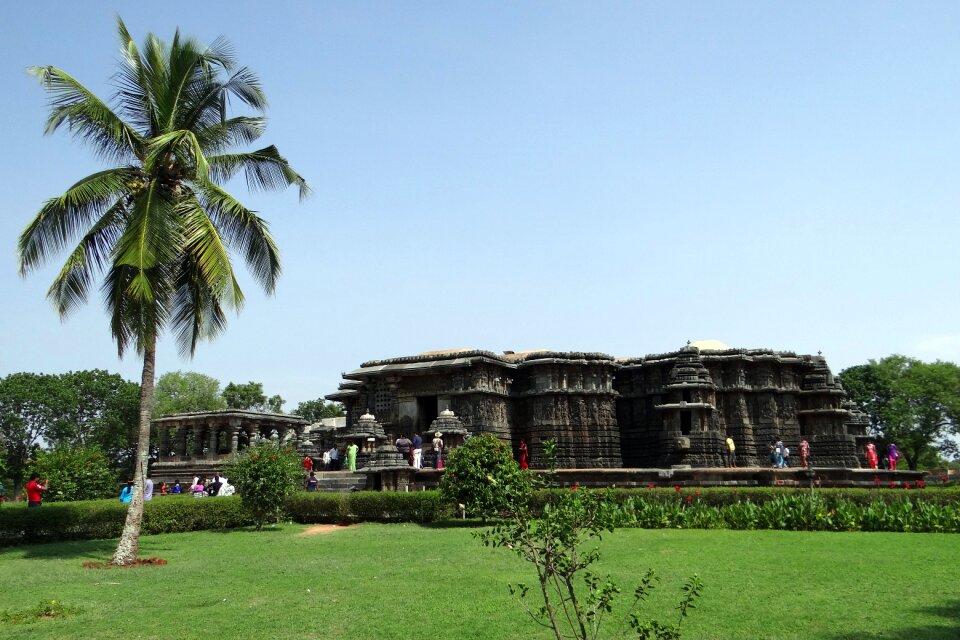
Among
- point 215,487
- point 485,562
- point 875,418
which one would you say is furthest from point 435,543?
point 875,418

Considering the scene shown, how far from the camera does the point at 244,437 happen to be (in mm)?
41594

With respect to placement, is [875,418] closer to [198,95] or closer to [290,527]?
[290,527]

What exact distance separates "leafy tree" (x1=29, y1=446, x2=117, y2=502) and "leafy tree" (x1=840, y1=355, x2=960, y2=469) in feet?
156

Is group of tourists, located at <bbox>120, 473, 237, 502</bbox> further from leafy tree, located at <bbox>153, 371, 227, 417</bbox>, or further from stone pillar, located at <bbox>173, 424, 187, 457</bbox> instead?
leafy tree, located at <bbox>153, 371, 227, 417</bbox>

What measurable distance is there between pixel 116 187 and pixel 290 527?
874cm

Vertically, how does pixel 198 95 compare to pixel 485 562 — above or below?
above

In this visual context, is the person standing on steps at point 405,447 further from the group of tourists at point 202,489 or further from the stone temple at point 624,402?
the group of tourists at point 202,489

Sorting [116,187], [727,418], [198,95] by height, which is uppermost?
[198,95]

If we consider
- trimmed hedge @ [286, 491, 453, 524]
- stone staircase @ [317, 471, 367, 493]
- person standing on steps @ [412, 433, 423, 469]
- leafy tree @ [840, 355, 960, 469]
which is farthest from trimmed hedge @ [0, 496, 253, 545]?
leafy tree @ [840, 355, 960, 469]

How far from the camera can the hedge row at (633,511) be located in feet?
45.8

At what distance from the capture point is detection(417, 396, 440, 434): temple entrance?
28531 millimetres

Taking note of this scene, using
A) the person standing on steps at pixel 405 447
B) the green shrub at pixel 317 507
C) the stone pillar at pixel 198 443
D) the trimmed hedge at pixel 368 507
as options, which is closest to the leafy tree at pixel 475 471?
the trimmed hedge at pixel 368 507

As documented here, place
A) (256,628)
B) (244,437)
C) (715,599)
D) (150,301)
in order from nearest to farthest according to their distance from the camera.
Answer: (256,628), (715,599), (150,301), (244,437)

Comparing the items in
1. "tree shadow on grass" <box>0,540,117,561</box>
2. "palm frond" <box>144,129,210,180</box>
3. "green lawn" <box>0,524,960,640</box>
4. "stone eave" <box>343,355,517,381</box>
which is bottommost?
"green lawn" <box>0,524,960,640</box>
